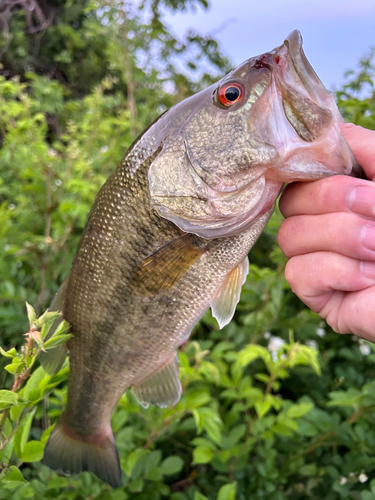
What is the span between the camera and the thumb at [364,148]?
0.74m

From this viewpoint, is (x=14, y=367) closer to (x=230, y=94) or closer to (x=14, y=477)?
(x=14, y=477)

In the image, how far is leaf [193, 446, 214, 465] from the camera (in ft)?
3.91

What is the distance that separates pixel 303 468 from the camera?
1.40 metres

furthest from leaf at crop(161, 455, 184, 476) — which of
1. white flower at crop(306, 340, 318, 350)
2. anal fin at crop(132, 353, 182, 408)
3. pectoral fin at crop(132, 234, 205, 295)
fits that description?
white flower at crop(306, 340, 318, 350)

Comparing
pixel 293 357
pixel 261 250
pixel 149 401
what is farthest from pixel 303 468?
pixel 261 250

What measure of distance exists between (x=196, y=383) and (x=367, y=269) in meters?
1.17

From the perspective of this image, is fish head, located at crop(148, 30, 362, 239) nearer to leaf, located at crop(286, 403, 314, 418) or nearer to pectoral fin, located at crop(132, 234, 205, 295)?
pectoral fin, located at crop(132, 234, 205, 295)

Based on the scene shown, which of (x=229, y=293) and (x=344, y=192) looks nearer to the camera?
(x=344, y=192)

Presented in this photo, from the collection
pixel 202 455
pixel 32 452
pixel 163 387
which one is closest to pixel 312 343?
pixel 202 455

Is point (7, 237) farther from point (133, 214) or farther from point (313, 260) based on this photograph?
point (313, 260)

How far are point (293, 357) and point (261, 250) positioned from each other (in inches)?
55.5

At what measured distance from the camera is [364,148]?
2.47ft

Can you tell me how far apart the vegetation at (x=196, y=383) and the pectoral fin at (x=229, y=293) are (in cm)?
34

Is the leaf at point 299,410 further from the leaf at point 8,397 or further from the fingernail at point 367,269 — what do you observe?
the leaf at point 8,397
